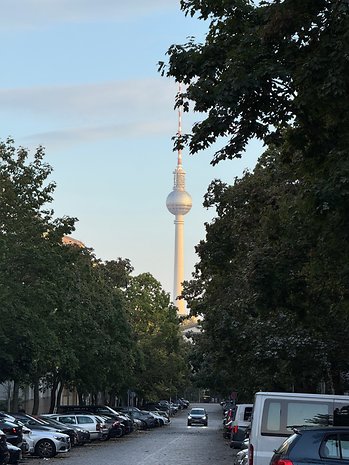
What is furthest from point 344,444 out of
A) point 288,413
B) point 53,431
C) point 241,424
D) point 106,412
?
point 106,412

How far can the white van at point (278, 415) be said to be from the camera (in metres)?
17.6

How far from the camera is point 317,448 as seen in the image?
40.9 feet

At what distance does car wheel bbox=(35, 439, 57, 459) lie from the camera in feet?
118

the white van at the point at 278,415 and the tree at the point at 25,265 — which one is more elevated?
the tree at the point at 25,265

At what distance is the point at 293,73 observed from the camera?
16.2 metres

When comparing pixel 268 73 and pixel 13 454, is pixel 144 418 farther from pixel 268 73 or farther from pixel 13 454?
pixel 268 73

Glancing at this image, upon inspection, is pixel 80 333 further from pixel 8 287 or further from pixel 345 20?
pixel 345 20

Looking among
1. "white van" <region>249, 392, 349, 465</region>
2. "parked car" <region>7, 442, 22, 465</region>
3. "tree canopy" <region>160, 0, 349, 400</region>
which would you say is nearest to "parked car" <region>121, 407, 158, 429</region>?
"parked car" <region>7, 442, 22, 465</region>

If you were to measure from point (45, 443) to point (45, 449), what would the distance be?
0.84ft

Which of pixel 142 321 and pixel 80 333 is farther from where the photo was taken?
pixel 142 321

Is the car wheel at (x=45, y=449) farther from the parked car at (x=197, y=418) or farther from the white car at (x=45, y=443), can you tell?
the parked car at (x=197, y=418)

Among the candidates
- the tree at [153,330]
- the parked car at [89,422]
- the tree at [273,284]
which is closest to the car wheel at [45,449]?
the tree at [273,284]

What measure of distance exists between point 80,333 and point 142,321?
43.9 meters

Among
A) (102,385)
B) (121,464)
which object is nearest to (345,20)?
(121,464)
